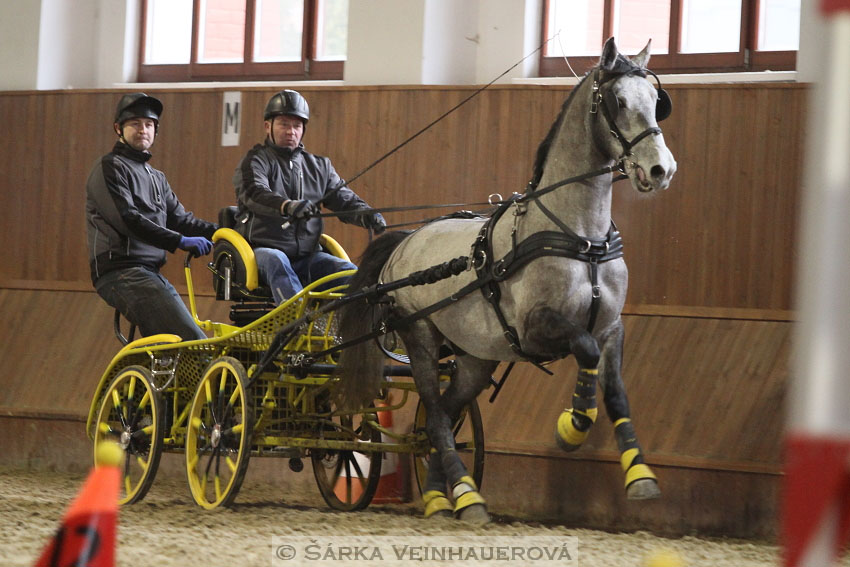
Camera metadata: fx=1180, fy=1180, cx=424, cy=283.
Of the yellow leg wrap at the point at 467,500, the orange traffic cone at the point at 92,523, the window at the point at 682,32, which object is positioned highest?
the window at the point at 682,32

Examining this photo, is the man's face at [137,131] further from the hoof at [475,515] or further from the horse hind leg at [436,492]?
the hoof at [475,515]

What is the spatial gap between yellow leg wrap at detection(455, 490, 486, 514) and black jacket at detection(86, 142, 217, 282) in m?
1.93

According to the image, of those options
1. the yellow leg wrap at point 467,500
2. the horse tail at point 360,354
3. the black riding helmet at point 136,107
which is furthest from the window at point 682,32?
the yellow leg wrap at point 467,500

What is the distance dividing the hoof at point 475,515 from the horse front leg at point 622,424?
2.16 feet

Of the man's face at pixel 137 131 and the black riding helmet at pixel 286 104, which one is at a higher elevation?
the black riding helmet at pixel 286 104

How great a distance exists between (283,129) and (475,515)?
85.1 inches

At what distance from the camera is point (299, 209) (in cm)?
521

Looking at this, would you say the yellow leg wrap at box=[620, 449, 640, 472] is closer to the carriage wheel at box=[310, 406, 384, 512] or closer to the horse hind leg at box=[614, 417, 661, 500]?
the horse hind leg at box=[614, 417, 661, 500]

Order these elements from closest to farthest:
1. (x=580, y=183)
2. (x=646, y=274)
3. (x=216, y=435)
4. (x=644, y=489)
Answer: (x=644, y=489) → (x=580, y=183) → (x=216, y=435) → (x=646, y=274)

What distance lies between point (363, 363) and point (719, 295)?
2316 mm

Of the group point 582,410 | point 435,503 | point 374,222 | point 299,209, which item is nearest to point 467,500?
point 435,503

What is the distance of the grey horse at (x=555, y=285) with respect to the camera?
4332 millimetres

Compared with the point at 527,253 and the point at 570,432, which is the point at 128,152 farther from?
the point at 570,432

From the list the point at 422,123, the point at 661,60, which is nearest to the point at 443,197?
the point at 422,123
